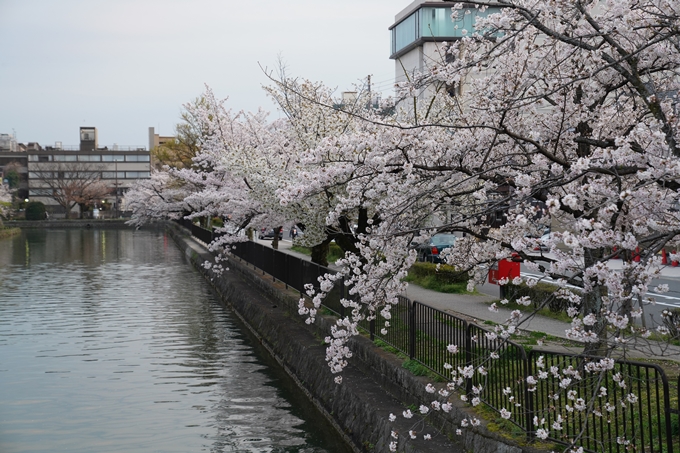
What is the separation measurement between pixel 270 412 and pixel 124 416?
2416mm

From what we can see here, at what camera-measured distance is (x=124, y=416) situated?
12812mm

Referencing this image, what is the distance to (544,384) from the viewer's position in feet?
28.8

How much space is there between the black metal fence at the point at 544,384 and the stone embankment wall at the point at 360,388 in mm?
327

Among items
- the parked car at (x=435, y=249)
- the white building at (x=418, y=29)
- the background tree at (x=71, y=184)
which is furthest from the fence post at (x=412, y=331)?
the background tree at (x=71, y=184)

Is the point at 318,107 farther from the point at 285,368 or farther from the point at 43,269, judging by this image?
the point at 43,269

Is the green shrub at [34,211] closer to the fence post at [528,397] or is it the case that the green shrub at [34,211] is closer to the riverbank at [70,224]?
the riverbank at [70,224]

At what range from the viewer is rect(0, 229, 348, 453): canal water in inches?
458

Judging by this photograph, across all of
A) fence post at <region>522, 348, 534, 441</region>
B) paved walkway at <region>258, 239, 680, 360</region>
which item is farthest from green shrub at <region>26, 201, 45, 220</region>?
fence post at <region>522, 348, 534, 441</region>

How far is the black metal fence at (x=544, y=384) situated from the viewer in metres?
6.20

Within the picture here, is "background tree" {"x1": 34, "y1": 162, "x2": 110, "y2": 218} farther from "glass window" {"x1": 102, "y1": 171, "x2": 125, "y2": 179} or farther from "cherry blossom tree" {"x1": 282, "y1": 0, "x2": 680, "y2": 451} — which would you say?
"cherry blossom tree" {"x1": 282, "y1": 0, "x2": 680, "y2": 451}

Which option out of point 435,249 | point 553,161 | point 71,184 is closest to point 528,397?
point 553,161

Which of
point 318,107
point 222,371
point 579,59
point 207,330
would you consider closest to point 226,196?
point 207,330

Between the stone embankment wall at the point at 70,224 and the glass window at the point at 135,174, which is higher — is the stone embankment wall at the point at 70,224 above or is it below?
below

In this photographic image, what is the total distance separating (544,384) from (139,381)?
9051 mm
